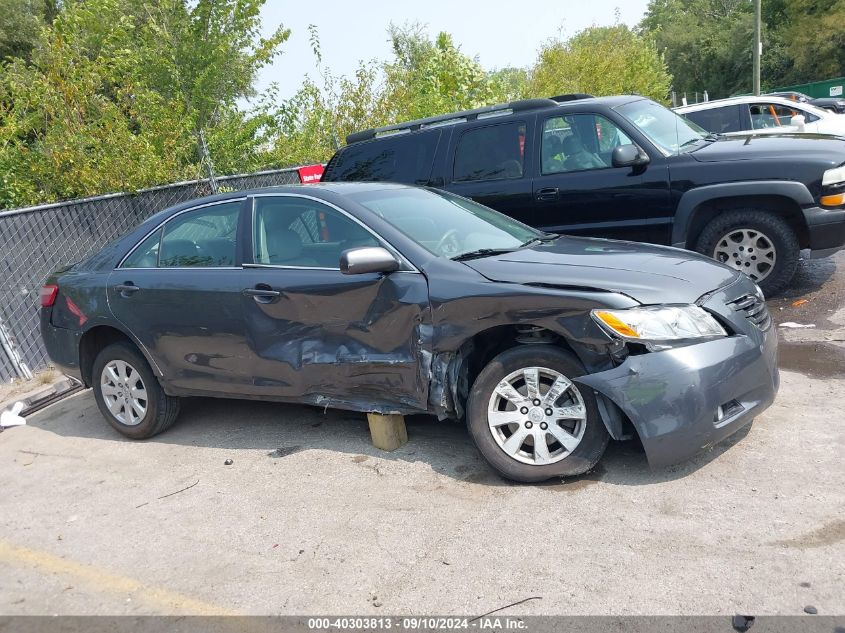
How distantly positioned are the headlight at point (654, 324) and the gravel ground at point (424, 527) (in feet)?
2.46

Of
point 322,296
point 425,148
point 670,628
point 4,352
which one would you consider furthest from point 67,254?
point 670,628

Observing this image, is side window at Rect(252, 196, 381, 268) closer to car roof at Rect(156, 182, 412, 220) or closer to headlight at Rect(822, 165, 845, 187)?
car roof at Rect(156, 182, 412, 220)

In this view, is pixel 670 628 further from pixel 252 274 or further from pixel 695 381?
pixel 252 274

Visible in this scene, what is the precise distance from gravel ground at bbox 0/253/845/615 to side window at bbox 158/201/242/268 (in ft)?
4.20

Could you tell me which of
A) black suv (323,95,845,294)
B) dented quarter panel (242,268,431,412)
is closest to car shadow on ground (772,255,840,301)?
black suv (323,95,845,294)

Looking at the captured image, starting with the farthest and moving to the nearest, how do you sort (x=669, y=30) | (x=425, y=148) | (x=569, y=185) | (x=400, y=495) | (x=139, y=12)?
(x=669, y=30)
(x=139, y=12)
(x=425, y=148)
(x=569, y=185)
(x=400, y=495)

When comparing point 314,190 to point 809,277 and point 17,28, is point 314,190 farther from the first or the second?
point 17,28

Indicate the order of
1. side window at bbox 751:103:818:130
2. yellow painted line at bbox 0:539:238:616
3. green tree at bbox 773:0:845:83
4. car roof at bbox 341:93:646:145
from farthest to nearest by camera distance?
1. green tree at bbox 773:0:845:83
2. side window at bbox 751:103:818:130
3. car roof at bbox 341:93:646:145
4. yellow painted line at bbox 0:539:238:616

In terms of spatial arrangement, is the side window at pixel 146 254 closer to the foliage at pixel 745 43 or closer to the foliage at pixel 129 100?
the foliage at pixel 129 100

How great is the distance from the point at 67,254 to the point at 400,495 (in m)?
5.63

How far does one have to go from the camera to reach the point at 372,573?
359cm

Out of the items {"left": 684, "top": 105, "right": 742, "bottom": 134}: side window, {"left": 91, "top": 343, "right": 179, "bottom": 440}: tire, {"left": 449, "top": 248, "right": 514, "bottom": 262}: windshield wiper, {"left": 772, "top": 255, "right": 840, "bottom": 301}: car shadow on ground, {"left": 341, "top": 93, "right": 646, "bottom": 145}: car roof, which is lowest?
{"left": 772, "top": 255, "right": 840, "bottom": 301}: car shadow on ground

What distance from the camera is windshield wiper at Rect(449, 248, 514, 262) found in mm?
4627

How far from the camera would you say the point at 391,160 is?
8211 millimetres
